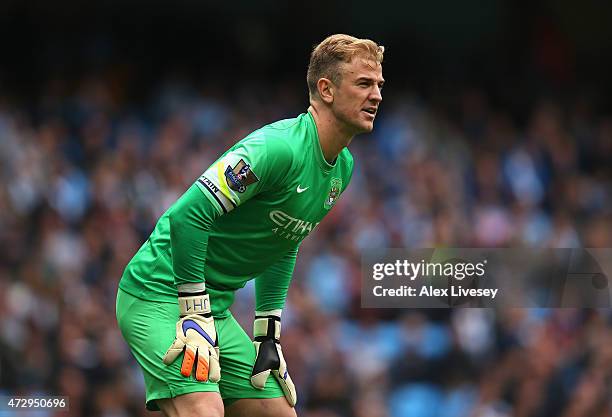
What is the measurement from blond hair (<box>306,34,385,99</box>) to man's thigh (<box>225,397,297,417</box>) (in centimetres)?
132

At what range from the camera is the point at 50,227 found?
33.7ft

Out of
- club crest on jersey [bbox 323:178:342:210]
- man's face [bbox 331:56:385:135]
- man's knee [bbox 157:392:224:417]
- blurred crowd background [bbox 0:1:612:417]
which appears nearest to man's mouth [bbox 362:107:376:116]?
man's face [bbox 331:56:385:135]

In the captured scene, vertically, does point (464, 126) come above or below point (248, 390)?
above

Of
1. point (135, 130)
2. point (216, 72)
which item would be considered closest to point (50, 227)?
point (135, 130)

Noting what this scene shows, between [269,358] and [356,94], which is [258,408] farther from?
[356,94]

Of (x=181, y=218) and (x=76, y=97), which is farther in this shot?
(x=76, y=97)

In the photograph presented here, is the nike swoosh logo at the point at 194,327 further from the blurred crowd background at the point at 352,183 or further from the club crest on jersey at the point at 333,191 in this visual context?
the blurred crowd background at the point at 352,183

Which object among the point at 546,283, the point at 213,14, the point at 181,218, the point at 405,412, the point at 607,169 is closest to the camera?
the point at 181,218

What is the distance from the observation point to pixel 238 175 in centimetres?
437

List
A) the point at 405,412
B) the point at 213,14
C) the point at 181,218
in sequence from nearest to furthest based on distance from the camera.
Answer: the point at 181,218
the point at 405,412
the point at 213,14

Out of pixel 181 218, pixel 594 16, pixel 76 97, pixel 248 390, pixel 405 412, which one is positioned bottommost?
pixel 405 412

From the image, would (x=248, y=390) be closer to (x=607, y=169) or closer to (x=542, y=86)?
(x=607, y=169)

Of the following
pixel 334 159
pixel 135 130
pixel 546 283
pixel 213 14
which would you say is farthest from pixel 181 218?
pixel 213 14

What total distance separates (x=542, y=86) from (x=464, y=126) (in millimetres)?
1339
